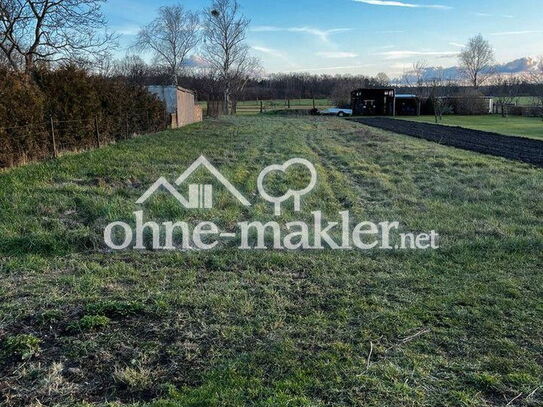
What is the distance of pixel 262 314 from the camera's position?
3.59m

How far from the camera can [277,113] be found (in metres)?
56.0

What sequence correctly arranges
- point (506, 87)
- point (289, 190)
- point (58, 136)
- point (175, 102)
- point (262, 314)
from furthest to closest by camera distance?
point (506, 87) < point (175, 102) < point (58, 136) < point (289, 190) < point (262, 314)

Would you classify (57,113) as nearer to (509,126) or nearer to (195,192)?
(195,192)

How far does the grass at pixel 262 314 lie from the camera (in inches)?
103

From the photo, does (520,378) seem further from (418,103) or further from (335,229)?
(418,103)

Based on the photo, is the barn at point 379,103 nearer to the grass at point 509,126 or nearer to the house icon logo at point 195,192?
the grass at point 509,126

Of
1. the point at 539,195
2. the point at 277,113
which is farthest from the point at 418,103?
the point at 539,195

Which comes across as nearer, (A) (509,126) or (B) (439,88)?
(A) (509,126)

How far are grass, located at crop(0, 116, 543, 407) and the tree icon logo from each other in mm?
585

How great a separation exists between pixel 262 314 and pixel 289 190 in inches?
206

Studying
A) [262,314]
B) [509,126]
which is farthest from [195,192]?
[509,126]

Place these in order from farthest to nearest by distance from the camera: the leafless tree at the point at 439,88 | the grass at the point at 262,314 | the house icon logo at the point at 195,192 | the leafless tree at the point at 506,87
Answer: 1. the leafless tree at the point at 506,87
2. the leafless tree at the point at 439,88
3. the house icon logo at the point at 195,192
4. the grass at the point at 262,314

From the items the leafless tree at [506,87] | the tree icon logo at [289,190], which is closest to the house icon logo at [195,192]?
the tree icon logo at [289,190]

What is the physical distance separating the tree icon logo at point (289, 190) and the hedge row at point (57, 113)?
201 inches
